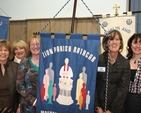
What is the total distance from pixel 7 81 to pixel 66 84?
2.55ft

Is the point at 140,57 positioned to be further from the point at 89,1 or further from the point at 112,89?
the point at 89,1

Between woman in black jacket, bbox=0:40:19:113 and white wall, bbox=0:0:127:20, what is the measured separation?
2.27m

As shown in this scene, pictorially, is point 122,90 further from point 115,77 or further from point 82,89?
point 82,89

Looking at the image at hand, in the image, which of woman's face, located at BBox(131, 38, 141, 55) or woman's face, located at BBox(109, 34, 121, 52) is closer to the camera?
woman's face, located at BBox(109, 34, 121, 52)

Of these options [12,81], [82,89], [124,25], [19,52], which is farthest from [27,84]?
[124,25]

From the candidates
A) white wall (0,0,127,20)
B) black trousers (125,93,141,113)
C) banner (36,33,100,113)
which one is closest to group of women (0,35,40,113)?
banner (36,33,100,113)

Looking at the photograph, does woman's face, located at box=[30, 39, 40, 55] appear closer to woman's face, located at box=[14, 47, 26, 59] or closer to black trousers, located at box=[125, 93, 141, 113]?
woman's face, located at box=[14, 47, 26, 59]

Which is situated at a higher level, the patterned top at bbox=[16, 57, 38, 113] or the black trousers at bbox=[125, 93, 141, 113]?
the patterned top at bbox=[16, 57, 38, 113]

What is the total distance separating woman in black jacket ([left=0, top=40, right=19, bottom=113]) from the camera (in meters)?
2.10

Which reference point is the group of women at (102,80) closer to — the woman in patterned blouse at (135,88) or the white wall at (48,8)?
the woman in patterned blouse at (135,88)

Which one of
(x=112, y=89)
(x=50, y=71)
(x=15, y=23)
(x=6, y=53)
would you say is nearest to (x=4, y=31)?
(x=15, y=23)

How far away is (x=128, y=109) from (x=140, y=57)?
61cm

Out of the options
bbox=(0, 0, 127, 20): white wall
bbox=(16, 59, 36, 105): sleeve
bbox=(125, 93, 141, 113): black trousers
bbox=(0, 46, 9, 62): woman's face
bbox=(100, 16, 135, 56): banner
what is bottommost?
bbox=(125, 93, 141, 113): black trousers

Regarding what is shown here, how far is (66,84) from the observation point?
1.71m
